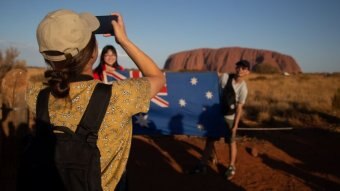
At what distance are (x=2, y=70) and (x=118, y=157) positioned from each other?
1126cm

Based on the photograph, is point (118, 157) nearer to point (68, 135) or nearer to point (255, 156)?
point (68, 135)

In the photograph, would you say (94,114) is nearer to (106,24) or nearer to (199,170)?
(106,24)

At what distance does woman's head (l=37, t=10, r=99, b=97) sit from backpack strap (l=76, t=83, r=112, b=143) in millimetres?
126

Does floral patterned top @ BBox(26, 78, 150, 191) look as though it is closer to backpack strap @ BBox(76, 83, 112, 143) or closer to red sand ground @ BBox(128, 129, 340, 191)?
backpack strap @ BBox(76, 83, 112, 143)

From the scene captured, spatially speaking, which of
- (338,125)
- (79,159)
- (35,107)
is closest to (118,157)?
(79,159)

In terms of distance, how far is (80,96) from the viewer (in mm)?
1412

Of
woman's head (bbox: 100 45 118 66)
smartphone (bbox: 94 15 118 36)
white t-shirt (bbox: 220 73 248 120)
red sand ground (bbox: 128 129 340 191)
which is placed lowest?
red sand ground (bbox: 128 129 340 191)

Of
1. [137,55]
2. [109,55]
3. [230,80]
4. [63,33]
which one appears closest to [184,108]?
[230,80]

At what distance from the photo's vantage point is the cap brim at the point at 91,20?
1.42 metres

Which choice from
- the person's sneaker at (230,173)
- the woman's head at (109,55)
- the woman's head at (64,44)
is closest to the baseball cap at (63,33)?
the woman's head at (64,44)

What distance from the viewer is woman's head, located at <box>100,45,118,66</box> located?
221 inches

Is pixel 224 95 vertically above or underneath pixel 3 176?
above

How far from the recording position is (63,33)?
53.1 inches

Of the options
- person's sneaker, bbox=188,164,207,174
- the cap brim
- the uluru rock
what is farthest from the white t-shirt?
the uluru rock
